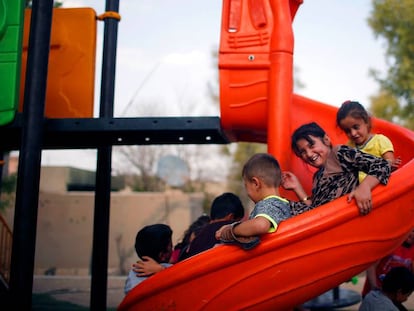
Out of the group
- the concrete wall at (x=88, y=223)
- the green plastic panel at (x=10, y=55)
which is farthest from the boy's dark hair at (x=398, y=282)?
the concrete wall at (x=88, y=223)

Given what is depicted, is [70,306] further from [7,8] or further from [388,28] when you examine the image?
[388,28]

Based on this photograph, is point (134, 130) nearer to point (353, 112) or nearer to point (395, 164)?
point (353, 112)

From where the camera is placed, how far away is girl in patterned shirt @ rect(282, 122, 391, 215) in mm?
2385

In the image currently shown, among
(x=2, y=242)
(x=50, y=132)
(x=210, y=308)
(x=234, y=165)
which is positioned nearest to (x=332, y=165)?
(x=210, y=308)

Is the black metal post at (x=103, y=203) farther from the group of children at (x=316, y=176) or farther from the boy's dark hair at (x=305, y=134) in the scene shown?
the boy's dark hair at (x=305, y=134)

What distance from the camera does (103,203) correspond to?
12.8 ft

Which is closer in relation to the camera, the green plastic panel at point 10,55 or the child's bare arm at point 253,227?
the child's bare arm at point 253,227

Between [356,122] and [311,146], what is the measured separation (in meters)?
0.35

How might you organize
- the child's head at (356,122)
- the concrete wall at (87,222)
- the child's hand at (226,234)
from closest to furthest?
1. the child's hand at (226,234)
2. the child's head at (356,122)
3. the concrete wall at (87,222)

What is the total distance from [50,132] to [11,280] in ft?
3.21

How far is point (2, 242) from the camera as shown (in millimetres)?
7984

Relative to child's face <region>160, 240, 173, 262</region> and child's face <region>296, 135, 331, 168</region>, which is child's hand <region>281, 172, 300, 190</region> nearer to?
child's face <region>296, 135, 331, 168</region>

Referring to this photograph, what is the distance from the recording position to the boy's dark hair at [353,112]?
117 inches

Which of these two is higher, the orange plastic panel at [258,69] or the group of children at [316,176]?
the orange plastic panel at [258,69]
